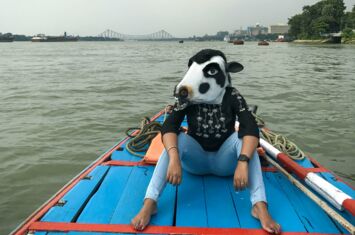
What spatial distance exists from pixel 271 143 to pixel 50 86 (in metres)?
12.6

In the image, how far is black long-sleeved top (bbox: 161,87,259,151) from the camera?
359 centimetres

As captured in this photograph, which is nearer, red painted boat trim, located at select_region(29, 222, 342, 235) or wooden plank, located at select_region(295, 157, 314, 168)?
red painted boat trim, located at select_region(29, 222, 342, 235)

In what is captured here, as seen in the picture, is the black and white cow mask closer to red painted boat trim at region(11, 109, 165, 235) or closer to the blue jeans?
the blue jeans

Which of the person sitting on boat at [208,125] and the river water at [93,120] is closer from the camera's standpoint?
the person sitting on boat at [208,125]

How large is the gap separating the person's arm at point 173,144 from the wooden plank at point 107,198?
0.67 metres

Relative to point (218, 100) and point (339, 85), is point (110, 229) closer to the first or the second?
point (218, 100)

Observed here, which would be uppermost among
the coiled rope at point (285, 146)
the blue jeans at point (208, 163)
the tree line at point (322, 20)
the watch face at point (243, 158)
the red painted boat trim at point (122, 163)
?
the tree line at point (322, 20)

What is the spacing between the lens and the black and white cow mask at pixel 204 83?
3.56 m

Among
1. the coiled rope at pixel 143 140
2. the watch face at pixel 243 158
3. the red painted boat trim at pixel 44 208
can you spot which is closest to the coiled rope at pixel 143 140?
the coiled rope at pixel 143 140

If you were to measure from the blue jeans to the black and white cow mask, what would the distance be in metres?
0.38

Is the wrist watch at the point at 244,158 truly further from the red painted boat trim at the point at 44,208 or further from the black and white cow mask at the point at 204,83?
the red painted boat trim at the point at 44,208

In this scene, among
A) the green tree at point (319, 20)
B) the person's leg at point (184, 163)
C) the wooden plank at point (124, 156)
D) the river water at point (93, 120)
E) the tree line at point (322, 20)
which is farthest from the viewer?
the green tree at point (319, 20)

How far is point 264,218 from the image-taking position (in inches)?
120

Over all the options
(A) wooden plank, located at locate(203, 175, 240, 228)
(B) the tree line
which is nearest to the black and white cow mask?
(A) wooden plank, located at locate(203, 175, 240, 228)
